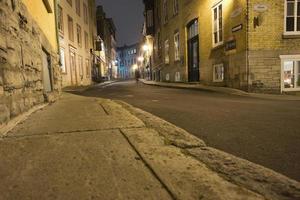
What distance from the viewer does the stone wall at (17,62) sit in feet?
12.1

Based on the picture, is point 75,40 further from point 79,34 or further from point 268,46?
point 268,46

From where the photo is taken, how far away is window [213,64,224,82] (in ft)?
43.3

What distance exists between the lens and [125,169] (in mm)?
2293

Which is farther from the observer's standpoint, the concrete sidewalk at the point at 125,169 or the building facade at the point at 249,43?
the building facade at the point at 249,43

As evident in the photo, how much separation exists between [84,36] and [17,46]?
20412mm

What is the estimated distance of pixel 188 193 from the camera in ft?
6.04

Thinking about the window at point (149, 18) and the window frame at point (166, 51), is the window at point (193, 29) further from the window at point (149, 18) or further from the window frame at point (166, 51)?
the window at point (149, 18)

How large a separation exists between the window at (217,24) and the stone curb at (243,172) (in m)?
11.0

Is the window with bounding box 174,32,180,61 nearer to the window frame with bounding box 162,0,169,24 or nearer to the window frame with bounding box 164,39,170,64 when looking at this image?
the window frame with bounding box 164,39,170,64

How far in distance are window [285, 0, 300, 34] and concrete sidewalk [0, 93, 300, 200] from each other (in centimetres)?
959

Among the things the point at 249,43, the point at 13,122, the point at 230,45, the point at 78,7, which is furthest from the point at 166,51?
the point at 13,122

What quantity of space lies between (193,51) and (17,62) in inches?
559

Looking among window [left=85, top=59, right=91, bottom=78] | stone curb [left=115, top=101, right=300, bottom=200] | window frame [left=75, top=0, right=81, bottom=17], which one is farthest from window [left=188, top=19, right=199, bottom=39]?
stone curb [left=115, top=101, right=300, bottom=200]

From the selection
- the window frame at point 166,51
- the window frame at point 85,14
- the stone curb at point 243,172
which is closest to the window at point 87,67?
the window frame at point 85,14
